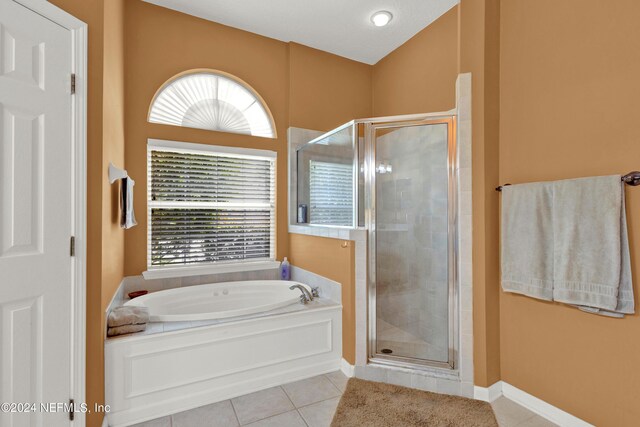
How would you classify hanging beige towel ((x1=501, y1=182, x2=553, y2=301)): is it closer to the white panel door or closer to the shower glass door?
the shower glass door

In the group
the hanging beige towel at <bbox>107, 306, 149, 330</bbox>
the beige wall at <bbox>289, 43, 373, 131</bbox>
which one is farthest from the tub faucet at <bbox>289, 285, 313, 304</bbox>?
the beige wall at <bbox>289, 43, 373, 131</bbox>

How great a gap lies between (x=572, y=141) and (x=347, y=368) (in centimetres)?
216

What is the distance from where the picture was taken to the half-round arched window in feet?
9.55

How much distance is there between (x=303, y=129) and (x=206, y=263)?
5.95ft

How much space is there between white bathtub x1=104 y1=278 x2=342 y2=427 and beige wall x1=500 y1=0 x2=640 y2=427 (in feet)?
4.50

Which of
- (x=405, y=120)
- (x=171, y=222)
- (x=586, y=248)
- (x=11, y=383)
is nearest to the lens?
(x=11, y=383)

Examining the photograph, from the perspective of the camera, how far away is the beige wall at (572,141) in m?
1.51

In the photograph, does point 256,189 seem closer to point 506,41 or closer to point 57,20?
point 57,20

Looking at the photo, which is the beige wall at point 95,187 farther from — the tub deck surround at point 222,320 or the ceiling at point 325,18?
the ceiling at point 325,18

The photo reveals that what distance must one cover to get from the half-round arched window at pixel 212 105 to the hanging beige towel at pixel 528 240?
2413 millimetres

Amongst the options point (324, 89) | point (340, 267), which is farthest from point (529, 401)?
point (324, 89)

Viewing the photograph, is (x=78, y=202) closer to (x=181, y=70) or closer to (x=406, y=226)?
(x=181, y=70)

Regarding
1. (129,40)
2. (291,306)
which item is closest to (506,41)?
(291,306)

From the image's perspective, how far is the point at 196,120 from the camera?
9.95 feet
